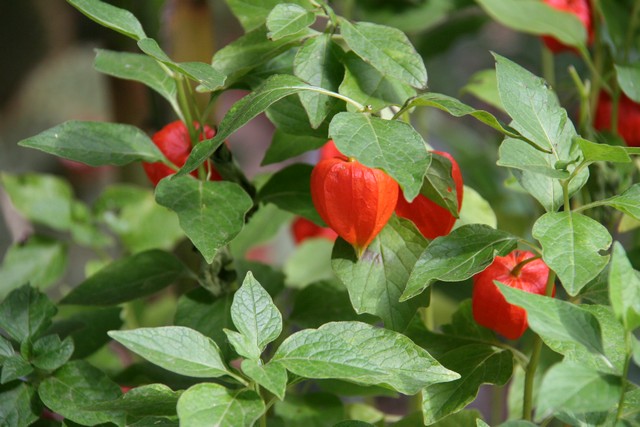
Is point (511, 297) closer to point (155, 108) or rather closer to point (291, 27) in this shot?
point (291, 27)

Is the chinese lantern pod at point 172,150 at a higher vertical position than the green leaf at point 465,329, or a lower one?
higher

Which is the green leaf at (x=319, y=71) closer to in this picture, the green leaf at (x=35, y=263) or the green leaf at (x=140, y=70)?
the green leaf at (x=140, y=70)

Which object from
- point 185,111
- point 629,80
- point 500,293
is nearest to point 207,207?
point 185,111

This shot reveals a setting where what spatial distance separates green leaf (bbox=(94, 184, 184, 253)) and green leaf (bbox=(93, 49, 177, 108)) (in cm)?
35

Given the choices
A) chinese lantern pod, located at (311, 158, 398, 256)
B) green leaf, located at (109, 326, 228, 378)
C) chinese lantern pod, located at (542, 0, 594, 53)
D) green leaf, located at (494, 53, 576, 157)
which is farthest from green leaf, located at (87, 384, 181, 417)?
chinese lantern pod, located at (542, 0, 594, 53)

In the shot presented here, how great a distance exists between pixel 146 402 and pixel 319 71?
215 millimetres

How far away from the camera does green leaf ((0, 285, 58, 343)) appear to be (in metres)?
0.55

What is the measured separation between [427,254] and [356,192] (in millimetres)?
52

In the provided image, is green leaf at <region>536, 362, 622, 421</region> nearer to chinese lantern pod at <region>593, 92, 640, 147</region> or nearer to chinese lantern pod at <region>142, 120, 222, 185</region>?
chinese lantern pod at <region>142, 120, 222, 185</region>

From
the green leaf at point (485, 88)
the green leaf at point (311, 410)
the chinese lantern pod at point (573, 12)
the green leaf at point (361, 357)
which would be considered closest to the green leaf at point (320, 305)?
the green leaf at point (311, 410)

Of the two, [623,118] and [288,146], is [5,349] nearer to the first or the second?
[288,146]

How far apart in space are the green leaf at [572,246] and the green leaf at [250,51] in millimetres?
192

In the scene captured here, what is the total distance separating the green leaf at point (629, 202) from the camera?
46cm

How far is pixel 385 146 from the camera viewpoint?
1.47 ft
